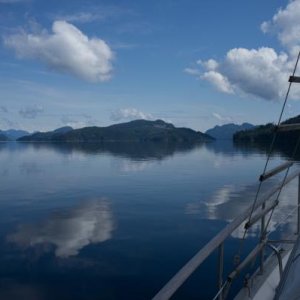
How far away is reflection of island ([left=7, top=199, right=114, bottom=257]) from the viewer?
19672mm

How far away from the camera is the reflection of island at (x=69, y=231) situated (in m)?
19.7

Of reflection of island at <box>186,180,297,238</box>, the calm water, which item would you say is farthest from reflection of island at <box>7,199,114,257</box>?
reflection of island at <box>186,180,297,238</box>

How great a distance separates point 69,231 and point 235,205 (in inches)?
537

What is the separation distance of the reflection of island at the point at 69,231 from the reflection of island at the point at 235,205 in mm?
6573

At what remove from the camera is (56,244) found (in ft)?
64.1

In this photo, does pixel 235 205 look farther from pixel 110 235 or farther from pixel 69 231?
pixel 69 231

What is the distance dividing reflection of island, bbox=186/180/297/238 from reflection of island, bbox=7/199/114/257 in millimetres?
6573

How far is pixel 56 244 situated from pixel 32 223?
5.35 meters

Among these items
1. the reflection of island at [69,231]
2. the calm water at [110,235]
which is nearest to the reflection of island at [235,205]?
the calm water at [110,235]

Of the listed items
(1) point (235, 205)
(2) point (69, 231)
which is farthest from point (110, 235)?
(1) point (235, 205)

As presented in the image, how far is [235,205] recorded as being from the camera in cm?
3016

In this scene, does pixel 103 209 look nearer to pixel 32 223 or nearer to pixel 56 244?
pixel 32 223

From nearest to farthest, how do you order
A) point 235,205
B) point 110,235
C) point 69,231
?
point 110,235 < point 69,231 < point 235,205

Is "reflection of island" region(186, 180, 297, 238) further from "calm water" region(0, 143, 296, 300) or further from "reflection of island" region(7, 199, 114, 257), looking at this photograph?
"reflection of island" region(7, 199, 114, 257)
